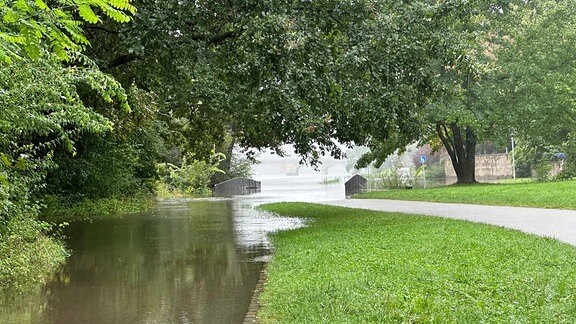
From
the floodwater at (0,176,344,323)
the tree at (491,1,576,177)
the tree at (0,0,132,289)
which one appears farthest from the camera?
the tree at (491,1,576,177)

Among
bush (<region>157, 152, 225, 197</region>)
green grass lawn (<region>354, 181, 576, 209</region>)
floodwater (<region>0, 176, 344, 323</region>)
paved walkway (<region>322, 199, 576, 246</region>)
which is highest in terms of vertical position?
bush (<region>157, 152, 225, 197</region>)

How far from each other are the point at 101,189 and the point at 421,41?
50.6 ft

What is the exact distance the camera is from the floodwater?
697 centimetres

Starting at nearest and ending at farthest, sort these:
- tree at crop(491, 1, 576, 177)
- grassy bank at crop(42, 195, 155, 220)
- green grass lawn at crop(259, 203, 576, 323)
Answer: green grass lawn at crop(259, 203, 576, 323) → grassy bank at crop(42, 195, 155, 220) → tree at crop(491, 1, 576, 177)

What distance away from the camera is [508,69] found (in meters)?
28.5

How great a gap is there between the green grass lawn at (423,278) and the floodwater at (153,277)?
0.67m

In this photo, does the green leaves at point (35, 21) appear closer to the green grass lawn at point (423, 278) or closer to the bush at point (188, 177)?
the green grass lawn at point (423, 278)

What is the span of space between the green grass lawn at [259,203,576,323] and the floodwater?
670mm

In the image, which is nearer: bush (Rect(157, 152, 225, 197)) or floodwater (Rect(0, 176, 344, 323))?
floodwater (Rect(0, 176, 344, 323))

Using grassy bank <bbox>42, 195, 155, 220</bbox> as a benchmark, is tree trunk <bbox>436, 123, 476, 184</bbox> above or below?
above

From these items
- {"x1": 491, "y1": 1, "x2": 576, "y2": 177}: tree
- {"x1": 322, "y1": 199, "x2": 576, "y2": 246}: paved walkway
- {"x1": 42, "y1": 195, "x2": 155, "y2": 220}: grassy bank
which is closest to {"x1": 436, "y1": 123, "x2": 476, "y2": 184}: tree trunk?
{"x1": 491, "y1": 1, "x2": 576, "y2": 177}: tree

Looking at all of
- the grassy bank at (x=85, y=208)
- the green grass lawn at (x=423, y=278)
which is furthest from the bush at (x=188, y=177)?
the green grass lawn at (x=423, y=278)

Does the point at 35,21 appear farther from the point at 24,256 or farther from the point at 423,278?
the point at 24,256

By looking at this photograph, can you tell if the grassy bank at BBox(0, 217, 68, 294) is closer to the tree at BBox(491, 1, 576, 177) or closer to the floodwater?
the floodwater
